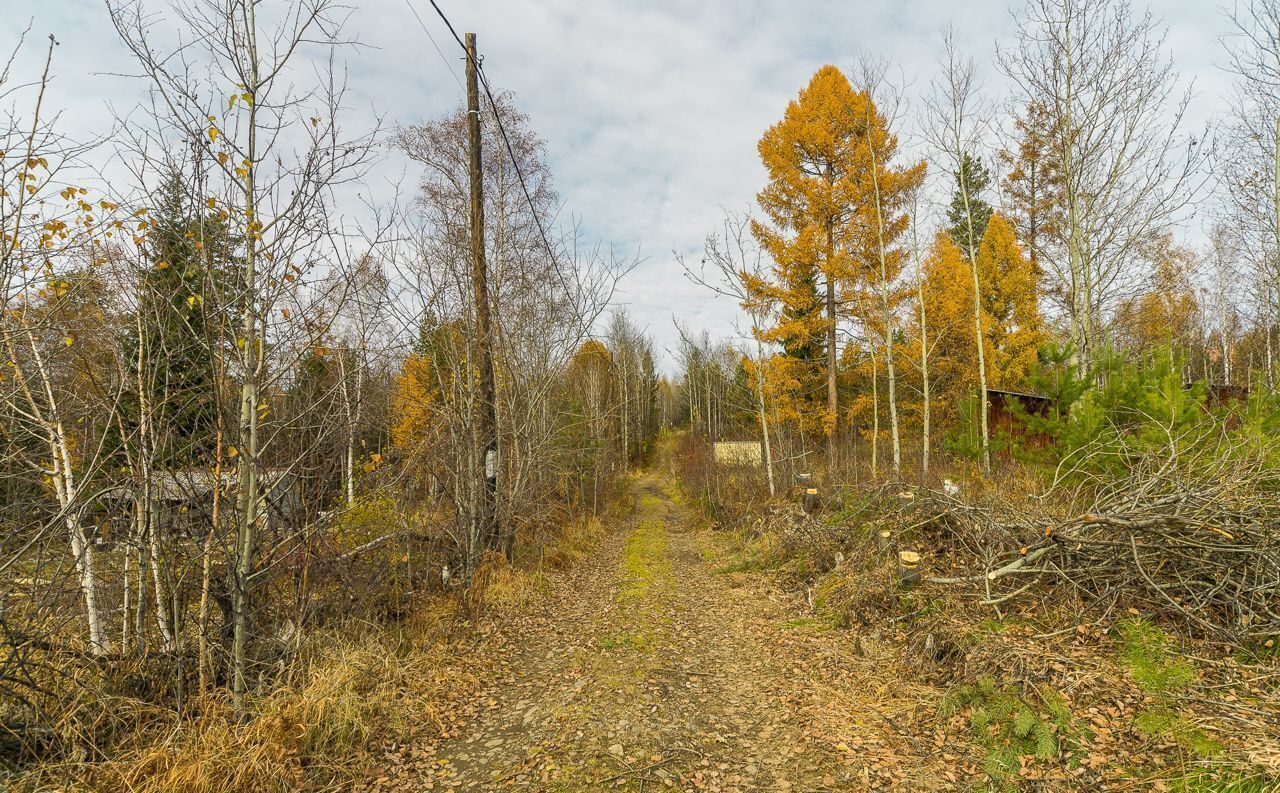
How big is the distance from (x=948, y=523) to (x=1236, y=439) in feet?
9.57

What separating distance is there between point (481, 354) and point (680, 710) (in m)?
5.37

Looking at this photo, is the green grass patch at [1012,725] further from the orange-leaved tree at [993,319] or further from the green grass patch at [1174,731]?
the orange-leaved tree at [993,319]

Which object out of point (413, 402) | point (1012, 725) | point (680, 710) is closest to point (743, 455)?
point (413, 402)

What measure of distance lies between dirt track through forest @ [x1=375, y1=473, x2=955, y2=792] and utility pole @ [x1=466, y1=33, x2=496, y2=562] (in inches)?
57.0

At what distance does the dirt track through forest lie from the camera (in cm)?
354

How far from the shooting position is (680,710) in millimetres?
4371

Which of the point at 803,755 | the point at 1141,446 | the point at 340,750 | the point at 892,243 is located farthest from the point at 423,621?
the point at 892,243

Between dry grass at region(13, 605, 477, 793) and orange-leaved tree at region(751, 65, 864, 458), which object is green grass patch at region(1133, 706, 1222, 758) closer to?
dry grass at region(13, 605, 477, 793)

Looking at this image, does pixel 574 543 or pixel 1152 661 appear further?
pixel 574 543

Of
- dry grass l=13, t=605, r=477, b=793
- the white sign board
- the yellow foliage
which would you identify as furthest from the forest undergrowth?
the white sign board

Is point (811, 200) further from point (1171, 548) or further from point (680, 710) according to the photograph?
point (680, 710)

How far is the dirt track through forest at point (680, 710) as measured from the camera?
354 cm

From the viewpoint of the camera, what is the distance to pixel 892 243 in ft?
47.0

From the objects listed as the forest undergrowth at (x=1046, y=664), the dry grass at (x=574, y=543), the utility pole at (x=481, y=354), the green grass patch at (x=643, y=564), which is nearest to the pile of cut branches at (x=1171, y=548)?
the forest undergrowth at (x=1046, y=664)
